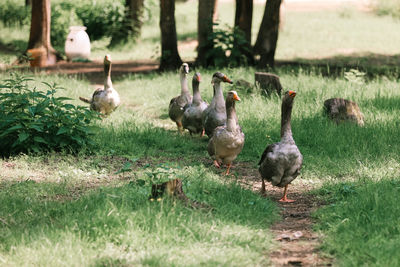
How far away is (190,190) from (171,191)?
57 centimetres

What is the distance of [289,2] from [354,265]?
30961 millimetres

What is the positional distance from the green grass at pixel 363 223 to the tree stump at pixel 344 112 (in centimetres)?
284

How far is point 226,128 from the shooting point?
24.4 feet

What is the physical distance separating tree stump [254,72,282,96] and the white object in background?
8.31 metres

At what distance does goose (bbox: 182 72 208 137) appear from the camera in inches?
364

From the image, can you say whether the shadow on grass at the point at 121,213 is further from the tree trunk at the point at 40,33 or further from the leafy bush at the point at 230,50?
the tree trunk at the point at 40,33

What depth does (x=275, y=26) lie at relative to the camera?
14875mm

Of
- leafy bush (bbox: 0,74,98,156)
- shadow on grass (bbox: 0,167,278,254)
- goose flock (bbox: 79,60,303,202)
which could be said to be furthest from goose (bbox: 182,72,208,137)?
shadow on grass (bbox: 0,167,278,254)

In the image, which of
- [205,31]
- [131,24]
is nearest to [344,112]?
[205,31]

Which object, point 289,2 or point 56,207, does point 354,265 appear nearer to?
point 56,207

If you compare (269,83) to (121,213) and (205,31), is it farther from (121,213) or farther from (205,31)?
(121,213)

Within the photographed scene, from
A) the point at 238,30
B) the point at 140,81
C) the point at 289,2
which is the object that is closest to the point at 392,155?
the point at 140,81

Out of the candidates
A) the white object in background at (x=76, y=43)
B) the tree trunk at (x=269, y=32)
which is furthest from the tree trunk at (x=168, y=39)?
the white object in background at (x=76, y=43)

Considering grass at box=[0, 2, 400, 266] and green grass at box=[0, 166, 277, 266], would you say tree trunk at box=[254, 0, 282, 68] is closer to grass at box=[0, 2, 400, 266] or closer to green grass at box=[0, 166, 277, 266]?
grass at box=[0, 2, 400, 266]
